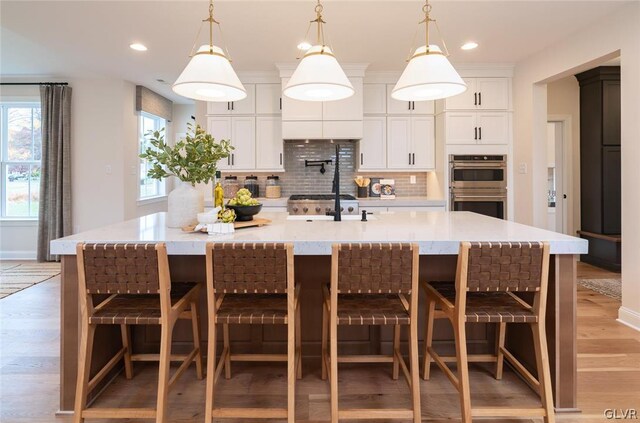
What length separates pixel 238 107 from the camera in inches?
198

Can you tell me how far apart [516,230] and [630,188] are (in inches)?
72.7

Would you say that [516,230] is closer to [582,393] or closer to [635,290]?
[582,393]

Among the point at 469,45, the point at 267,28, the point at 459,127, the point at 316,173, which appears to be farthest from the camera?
the point at 316,173

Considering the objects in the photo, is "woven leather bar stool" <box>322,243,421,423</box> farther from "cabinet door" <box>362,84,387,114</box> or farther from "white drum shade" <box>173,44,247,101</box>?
"cabinet door" <box>362,84,387,114</box>

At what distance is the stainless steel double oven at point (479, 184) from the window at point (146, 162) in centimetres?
451

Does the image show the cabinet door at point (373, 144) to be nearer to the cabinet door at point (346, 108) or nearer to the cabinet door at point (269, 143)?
the cabinet door at point (346, 108)

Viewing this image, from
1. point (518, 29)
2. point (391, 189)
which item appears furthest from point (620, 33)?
point (391, 189)

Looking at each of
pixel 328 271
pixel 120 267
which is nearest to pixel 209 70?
pixel 120 267

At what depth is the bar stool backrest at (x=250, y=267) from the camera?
1668mm

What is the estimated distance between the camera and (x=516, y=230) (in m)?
2.13

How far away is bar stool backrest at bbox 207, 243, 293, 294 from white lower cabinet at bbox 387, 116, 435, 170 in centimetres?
372

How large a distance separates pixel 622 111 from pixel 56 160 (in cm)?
654

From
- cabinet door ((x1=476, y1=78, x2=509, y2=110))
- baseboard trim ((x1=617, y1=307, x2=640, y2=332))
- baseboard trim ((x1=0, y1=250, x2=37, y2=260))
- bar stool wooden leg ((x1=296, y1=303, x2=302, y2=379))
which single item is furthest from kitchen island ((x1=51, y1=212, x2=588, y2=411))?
baseboard trim ((x1=0, y1=250, x2=37, y2=260))

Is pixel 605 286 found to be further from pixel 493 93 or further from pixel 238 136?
pixel 238 136
